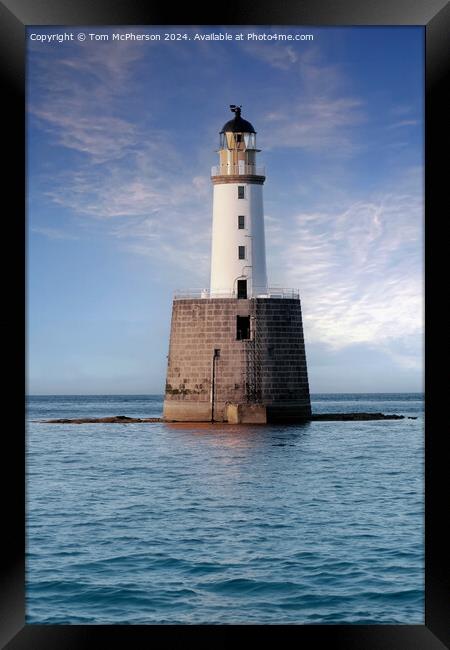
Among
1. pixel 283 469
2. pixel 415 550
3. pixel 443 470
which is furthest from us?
pixel 283 469

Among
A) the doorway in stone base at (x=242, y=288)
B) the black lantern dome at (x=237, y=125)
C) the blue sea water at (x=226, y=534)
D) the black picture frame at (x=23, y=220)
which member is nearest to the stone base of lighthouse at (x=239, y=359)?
the doorway in stone base at (x=242, y=288)

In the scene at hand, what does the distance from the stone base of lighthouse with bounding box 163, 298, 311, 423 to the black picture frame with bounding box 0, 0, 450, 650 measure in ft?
81.9

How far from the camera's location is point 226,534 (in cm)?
1287

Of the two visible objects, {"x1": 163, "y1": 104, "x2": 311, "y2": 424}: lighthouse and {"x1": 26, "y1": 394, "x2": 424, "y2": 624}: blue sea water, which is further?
{"x1": 163, "y1": 104, "x2": 311, "y2": 424}: lighthouse

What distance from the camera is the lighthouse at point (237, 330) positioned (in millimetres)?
30484

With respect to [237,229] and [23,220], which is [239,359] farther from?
[23,220]

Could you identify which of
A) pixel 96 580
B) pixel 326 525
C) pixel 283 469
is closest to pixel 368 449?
pixel 283 469

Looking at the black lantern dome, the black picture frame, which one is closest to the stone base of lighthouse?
the black lantern dome

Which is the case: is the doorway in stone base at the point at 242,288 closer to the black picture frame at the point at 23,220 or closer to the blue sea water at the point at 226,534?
the blue sea water at the point at 226,534

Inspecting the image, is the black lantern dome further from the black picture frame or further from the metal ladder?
the black picture frame

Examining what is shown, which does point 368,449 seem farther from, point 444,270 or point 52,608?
point 444,270

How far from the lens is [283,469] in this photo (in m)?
21.2

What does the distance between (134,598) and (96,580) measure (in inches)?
35.5

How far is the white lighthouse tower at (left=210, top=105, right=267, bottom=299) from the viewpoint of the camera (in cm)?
3106
